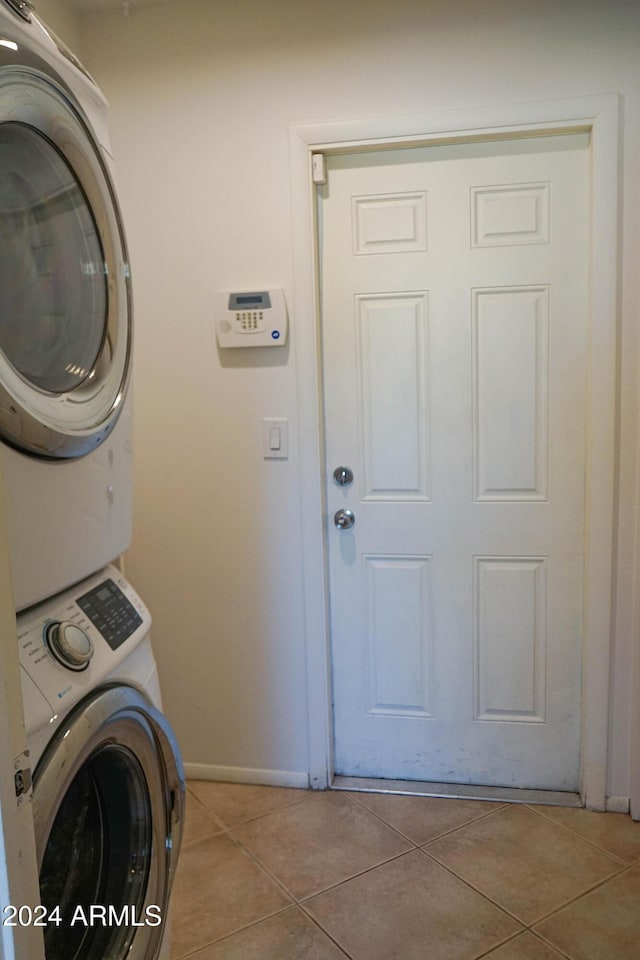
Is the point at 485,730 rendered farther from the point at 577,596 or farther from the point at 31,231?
the point at 31,231

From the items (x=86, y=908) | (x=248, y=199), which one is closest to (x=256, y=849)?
(x=86, y=908)

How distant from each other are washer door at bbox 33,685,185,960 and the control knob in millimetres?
60

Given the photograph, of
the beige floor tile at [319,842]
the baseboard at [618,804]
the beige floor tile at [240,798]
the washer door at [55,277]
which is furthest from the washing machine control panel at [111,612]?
the baseboard at [618,804]

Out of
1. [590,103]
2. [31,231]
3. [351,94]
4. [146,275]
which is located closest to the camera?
[31,231]

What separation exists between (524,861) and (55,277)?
6.07ft

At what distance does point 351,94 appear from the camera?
200 centimetres

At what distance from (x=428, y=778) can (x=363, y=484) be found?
0.99 meters

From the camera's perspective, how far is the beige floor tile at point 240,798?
2139 mm

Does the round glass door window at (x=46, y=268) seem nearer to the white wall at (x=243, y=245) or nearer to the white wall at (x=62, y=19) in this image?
the white wall at (x=243, y=245)

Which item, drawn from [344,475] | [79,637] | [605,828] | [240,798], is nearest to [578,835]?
[605,828]

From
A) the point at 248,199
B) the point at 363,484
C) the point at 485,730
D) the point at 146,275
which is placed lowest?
the point at 485,730

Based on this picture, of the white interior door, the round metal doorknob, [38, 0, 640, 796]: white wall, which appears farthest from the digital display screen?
the round metal doorknob

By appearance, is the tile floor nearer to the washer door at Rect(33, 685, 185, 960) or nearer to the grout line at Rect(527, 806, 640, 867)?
the grout line at Rect(527, 806, 640, 867)

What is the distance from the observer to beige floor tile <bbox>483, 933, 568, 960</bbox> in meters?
1.54
